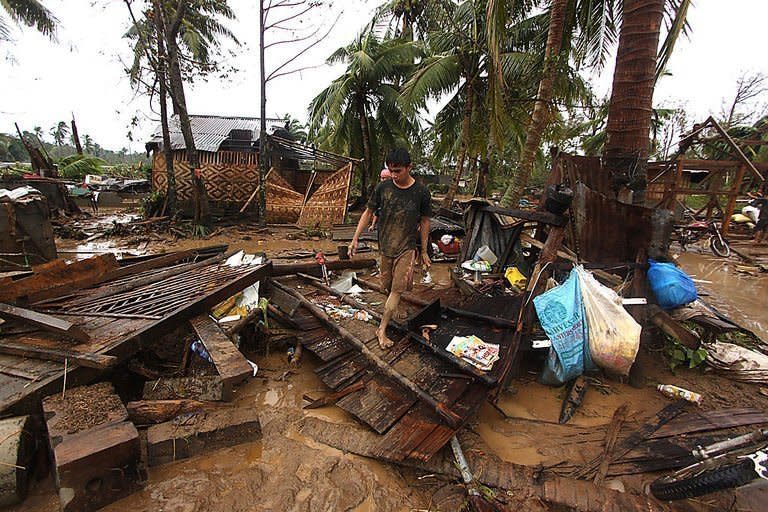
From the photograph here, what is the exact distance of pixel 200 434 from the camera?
2375 mm

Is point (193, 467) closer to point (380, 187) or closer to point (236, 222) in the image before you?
point (380, 187)

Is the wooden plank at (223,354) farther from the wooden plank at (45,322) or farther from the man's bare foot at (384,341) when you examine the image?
the man's bare foot at (384,341)

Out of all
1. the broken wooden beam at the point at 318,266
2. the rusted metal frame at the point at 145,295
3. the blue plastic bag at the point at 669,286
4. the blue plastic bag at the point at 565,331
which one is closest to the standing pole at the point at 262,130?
the broken wooden beam at the point at 318,266

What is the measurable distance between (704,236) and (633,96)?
29.4 ft

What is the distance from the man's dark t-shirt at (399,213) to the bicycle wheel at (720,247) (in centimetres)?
1043

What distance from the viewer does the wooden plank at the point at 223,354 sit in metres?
2.68

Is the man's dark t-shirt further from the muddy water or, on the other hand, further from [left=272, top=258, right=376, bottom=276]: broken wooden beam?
the muddy water

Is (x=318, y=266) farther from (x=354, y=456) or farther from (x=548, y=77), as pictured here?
(x=548, y=77)

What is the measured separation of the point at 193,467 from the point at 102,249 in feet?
29.2

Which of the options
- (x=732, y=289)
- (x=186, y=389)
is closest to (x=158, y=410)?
(x=186, y=389)

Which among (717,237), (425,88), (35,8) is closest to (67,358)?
(425,88)

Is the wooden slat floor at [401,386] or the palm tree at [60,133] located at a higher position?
the palm tree at [60,133]

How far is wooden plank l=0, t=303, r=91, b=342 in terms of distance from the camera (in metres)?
2.67

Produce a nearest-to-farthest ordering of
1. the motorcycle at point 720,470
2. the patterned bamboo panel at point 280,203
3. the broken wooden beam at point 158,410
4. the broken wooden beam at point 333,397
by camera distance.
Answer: the motorcycle at point 720,470
the broken wooden beam at point 158,410
the broken wooden beam at point 333,397
the patterned bamboo panel at point 280,203
